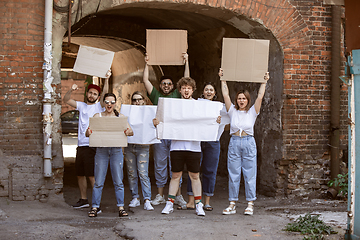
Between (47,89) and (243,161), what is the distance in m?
2.86

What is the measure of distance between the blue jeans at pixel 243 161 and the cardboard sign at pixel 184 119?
470 mm

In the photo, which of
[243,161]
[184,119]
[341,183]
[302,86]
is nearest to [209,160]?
[243,161]

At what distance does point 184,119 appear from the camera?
473 cm

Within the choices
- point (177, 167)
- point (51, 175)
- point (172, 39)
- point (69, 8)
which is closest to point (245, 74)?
point (172, 39)

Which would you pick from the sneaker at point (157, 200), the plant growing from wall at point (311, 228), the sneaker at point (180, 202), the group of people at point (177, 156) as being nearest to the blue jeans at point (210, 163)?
the group of people at point (177, 156)

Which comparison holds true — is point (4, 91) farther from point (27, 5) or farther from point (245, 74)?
point (245, 74)

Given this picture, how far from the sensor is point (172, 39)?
558 centimetres

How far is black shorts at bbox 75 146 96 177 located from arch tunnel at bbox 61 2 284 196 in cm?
181

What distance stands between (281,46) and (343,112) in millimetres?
1594

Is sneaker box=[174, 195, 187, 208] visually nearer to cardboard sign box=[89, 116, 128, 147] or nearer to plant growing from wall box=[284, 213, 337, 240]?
cardboard sign box=[89, 116, 128, 147]

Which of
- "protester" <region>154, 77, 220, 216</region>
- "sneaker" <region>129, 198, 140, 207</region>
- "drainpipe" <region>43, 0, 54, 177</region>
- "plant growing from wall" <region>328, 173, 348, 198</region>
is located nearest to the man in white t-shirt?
"drainpipe" <region>43, 0, 54, 177</region>

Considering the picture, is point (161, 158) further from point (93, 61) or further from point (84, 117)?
point (93, 61)

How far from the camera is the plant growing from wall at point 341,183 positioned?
6.25m

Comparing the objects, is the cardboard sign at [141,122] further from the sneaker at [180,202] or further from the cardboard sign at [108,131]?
the sneaker at [180,202]
